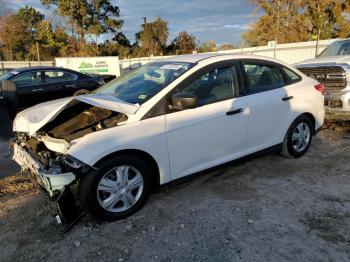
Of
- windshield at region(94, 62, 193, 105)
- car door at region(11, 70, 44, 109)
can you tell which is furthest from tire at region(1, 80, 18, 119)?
windshield at region(94, 62, 193, 105)

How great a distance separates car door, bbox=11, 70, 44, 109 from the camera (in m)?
9.22

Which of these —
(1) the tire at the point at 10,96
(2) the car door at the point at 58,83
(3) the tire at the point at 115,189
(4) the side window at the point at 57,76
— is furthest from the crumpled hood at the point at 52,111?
(4) the side window at the point at 57,76

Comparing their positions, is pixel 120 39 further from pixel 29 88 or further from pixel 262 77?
pixel 262 77

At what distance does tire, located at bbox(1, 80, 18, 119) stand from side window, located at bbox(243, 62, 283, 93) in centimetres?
674

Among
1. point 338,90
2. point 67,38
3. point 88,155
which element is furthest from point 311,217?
point 67,38

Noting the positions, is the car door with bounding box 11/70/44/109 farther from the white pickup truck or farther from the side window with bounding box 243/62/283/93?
the white pickup truck

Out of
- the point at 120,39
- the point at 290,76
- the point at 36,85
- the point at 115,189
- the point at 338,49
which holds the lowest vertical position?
the point at 115,189

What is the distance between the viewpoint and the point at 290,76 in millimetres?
5168

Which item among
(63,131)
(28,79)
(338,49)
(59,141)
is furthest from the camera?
(28,79)

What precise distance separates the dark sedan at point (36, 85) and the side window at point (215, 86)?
258 inches

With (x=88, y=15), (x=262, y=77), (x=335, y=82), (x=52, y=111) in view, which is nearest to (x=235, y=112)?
(x=262, y=77)

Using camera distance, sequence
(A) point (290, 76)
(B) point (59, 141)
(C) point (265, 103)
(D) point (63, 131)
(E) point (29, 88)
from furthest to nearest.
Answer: (E) point (29, 88)
(A) point (290, 76)
(C) point (265, 103)
(D) point (63, 131)
(B) point (59, 141)

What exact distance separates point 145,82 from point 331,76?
419 centimetres

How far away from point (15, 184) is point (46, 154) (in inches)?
61.9
